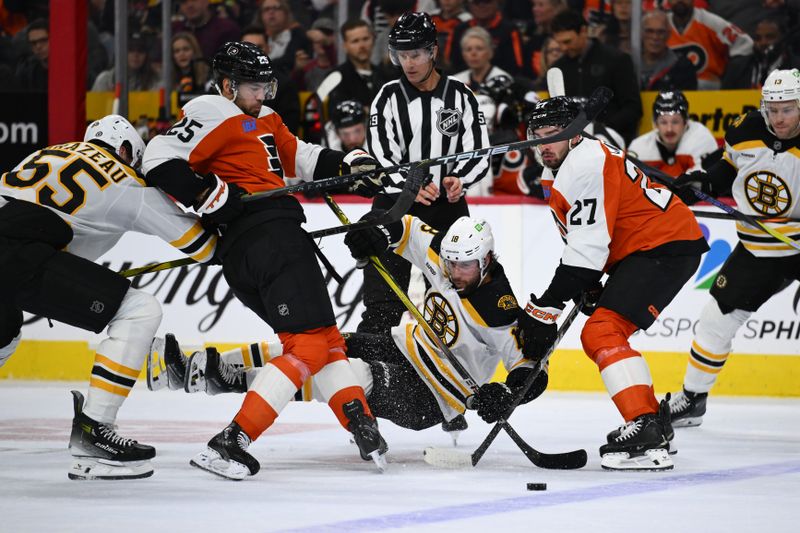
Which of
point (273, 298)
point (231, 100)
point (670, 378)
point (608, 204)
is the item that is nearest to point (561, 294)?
point (608, 204)

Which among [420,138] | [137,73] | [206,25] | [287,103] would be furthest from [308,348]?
[206,25]

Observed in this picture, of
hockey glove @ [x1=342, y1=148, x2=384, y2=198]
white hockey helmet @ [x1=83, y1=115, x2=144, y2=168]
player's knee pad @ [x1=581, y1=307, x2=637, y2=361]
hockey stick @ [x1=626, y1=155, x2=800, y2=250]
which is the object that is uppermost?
white hockey helmet @ [x1=83, y1=115, x2=144, y2=168]

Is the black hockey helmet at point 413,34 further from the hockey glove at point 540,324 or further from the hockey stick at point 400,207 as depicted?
the hockey glove at point 540,324

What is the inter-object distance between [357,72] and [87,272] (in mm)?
3639

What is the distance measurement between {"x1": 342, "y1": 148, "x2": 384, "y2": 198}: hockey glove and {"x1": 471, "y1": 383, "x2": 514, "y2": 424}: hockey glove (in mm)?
857

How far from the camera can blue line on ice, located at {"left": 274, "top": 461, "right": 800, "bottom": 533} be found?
3.32 m

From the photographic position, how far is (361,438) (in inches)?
165

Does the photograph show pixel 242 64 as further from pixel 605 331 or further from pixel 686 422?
pixel 686 422

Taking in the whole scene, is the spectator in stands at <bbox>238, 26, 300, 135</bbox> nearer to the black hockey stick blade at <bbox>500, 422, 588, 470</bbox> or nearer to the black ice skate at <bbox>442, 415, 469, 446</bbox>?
the black ice skate at <bbox>442, 415, 469, 446</bbox>

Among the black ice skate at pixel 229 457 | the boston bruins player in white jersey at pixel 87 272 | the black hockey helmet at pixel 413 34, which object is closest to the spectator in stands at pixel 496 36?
the black hockey helmet at pixel 413 34

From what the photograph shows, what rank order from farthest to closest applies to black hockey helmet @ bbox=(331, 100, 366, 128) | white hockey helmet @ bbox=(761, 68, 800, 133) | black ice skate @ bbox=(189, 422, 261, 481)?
black hockey helmet @ bbox=(331, 100, 366, 128), white hockey helmet @ bbox=(761, 68, 800, 133), black ice skate @ bbox=(189, 422, 261, 481)

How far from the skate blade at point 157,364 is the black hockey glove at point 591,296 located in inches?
59.5

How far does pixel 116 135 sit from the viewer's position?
173 inches

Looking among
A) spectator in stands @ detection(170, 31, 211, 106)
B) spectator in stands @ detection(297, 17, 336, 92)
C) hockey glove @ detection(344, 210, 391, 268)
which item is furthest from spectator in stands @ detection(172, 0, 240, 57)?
hockey glove @ detection(344, 210, 391, 268)
